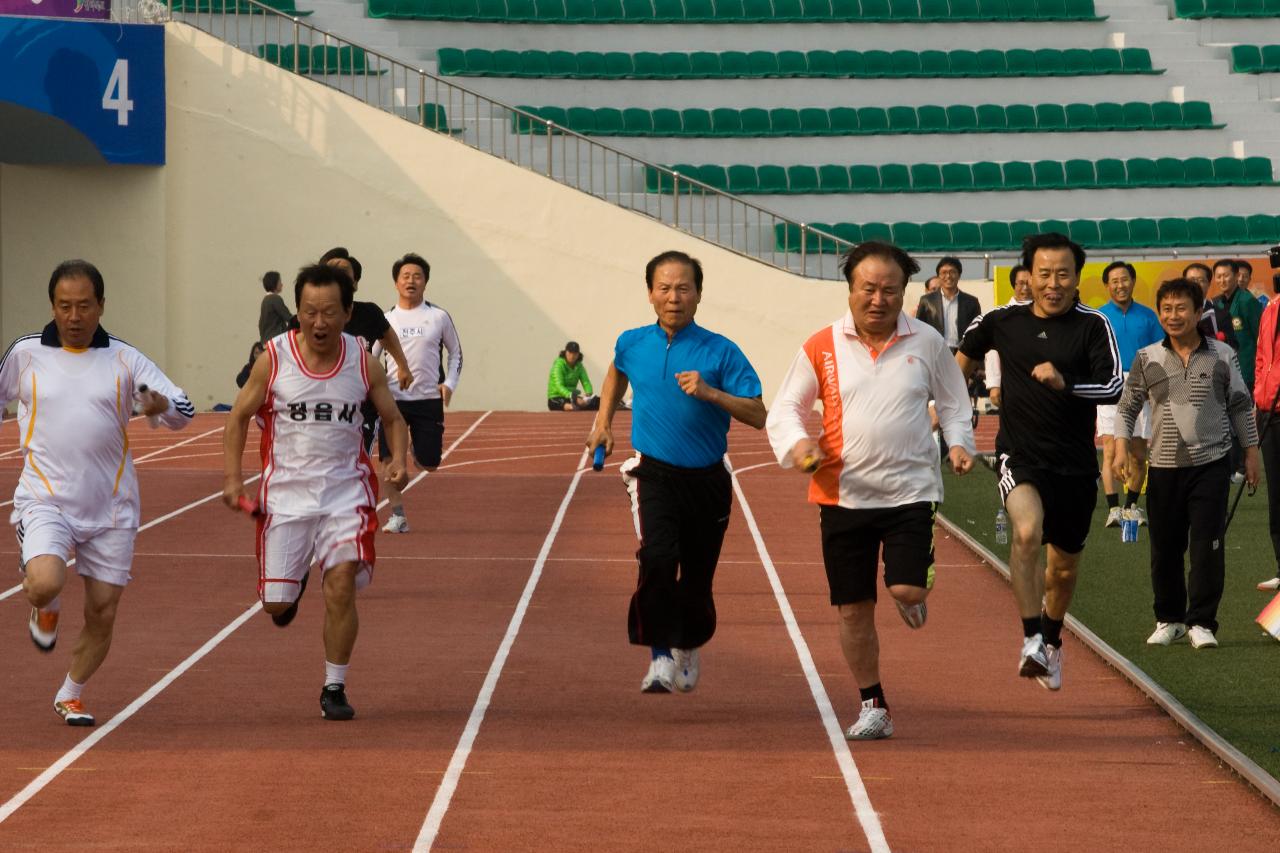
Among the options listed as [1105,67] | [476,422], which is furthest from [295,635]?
[1105,67]

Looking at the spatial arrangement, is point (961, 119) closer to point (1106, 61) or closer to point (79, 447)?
point (1106, 61)

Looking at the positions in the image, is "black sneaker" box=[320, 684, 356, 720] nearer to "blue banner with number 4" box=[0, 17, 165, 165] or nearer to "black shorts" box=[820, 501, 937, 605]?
"black shorts" box=[820, 501, 937, 605]

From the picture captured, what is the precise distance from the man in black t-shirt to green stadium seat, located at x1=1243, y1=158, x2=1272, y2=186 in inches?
998

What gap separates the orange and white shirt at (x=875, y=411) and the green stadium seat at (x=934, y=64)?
86.3 feet

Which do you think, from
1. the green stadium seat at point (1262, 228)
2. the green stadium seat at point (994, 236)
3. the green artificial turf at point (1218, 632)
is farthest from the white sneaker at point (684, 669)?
the green stadium seat at point (1262, 228)

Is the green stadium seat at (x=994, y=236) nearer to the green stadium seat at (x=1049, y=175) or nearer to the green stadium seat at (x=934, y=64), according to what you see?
the green stadium seat at (x=1049, y=175)

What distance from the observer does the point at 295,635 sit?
32.6ft

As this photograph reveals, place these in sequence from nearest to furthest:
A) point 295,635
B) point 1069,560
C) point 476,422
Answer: point 1069,560
point 295,635
point 476,422

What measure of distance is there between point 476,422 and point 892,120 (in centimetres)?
1028

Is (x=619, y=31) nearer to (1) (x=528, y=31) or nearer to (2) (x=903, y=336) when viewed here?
(1) (x=528, y=31)

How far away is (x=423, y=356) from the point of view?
13.9 metres

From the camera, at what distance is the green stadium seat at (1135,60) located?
3362 cm

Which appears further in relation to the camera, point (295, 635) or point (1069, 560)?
point (295, 635)

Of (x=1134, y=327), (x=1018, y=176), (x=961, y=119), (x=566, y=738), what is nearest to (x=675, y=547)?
(x=566, y=738)
